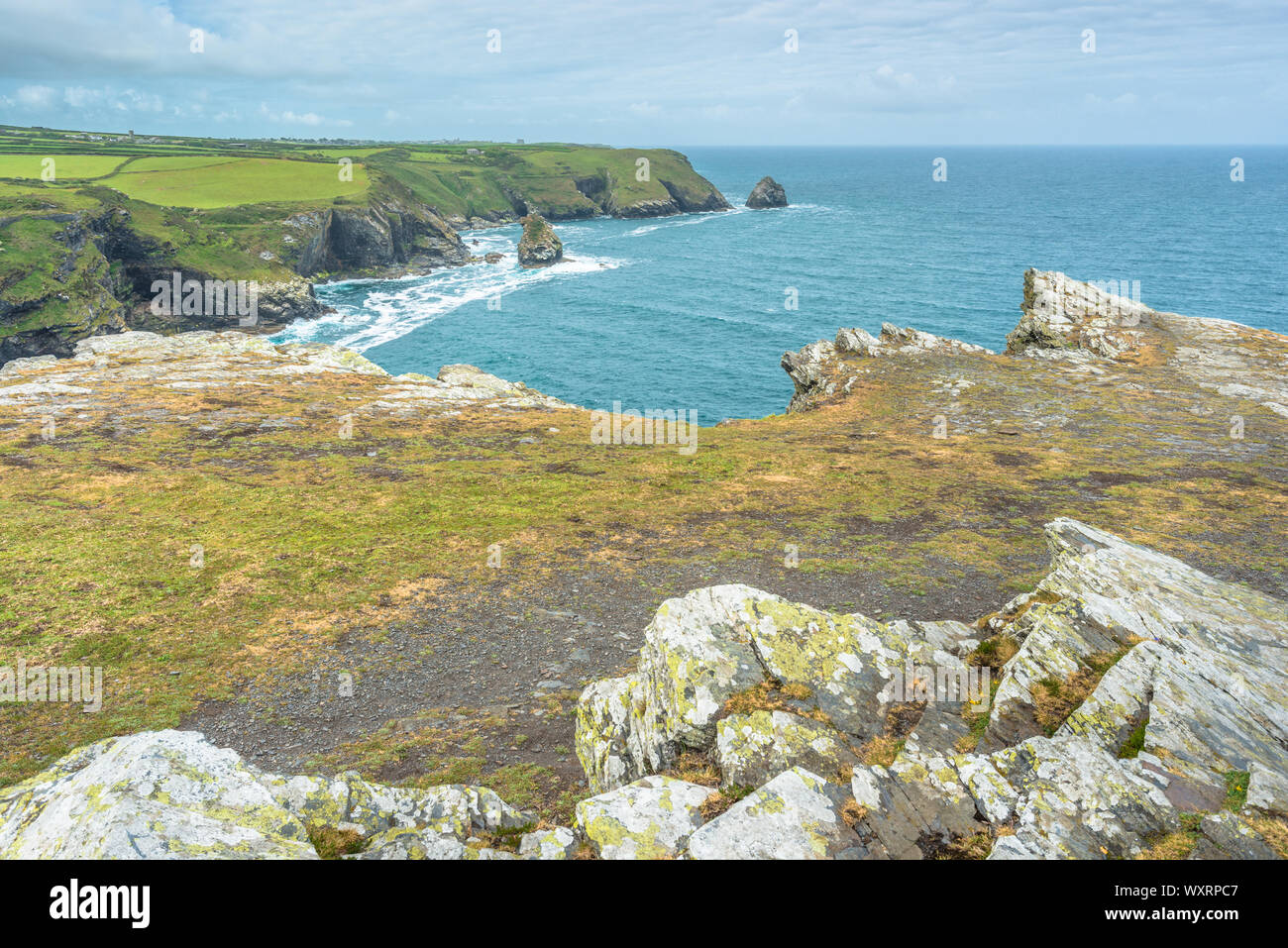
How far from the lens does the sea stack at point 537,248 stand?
639 ft

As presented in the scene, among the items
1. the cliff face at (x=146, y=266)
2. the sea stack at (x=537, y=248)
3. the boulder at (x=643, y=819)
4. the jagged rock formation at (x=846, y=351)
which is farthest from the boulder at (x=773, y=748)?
the sea stack at (x=537, y=248)

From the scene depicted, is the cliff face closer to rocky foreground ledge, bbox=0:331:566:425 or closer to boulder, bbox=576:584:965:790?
rocky foreground ledge, bbox=0:331:566:425

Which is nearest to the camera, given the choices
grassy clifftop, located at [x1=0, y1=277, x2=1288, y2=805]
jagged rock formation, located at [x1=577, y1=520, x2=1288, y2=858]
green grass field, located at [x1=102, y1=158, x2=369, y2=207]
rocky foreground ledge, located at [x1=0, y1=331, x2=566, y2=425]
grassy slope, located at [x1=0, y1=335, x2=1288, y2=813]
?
jagged rock formation, located at [x1=577, y1=520, x2=1288, y2=858]

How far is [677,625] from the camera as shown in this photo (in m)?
18.0

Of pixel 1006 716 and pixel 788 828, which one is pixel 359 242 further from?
pixel 788 828

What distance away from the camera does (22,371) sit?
67562mm

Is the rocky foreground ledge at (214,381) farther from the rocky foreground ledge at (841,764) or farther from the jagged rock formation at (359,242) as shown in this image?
the jagged rock formation at (359,242)

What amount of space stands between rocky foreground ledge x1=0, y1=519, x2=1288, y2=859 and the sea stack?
19059 centimetres

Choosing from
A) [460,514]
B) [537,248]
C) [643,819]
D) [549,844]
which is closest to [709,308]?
[537,248]

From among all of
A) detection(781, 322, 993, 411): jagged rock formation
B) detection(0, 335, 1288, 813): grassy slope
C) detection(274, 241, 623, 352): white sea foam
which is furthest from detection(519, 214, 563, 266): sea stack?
detection(0, 335, 1288, 813): grassy slope

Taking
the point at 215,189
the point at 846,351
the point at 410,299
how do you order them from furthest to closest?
the point at 215,189, the point at 410,299, the point at 846,351

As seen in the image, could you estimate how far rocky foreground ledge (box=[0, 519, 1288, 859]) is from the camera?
11.1m

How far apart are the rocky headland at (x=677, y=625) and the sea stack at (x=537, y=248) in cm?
14279

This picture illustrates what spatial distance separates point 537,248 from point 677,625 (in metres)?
193
